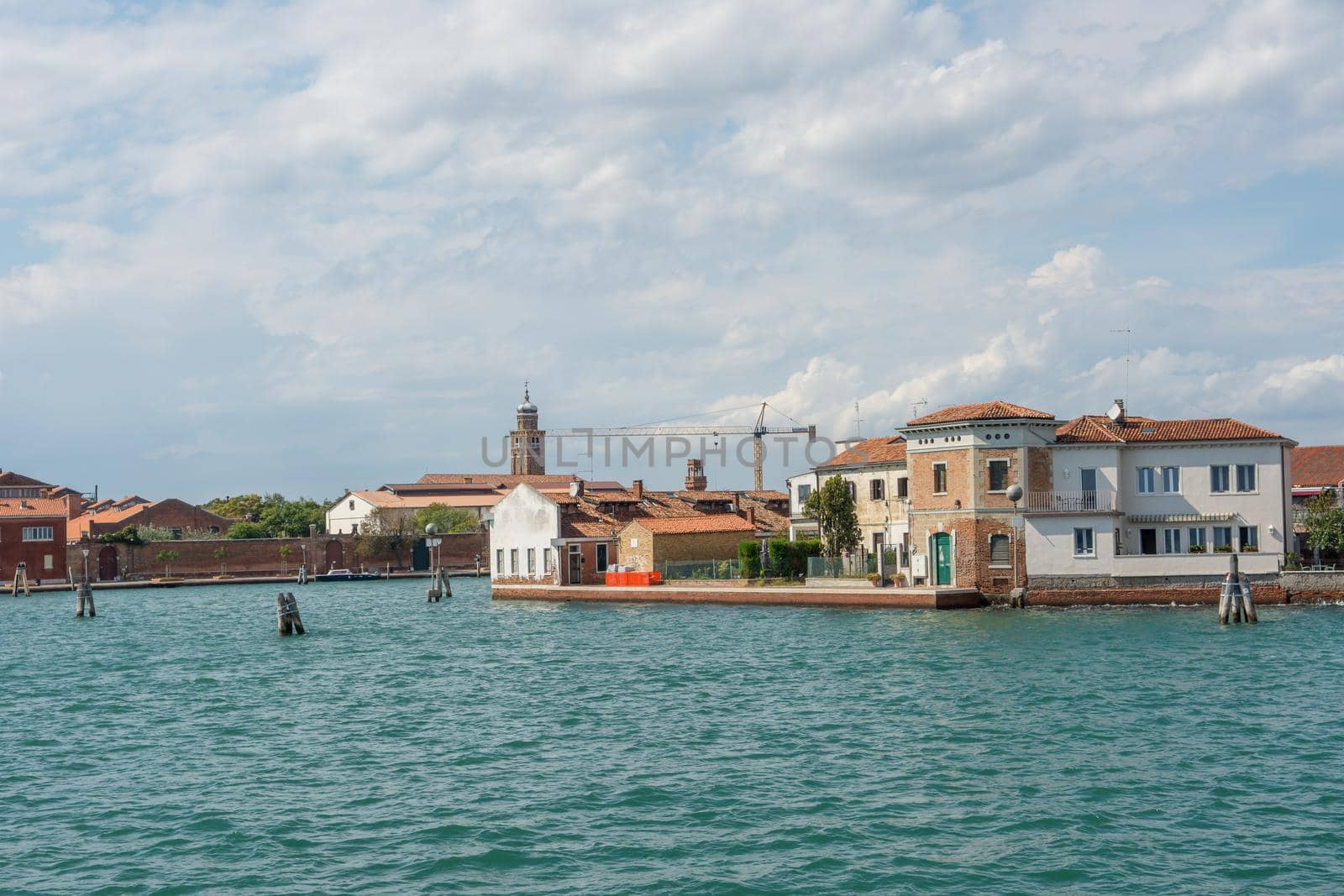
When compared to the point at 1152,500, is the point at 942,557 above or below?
below

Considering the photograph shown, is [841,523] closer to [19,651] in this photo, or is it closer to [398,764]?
[19,651]

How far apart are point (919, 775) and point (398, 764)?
8.93 metres

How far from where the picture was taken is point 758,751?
76.8 ft

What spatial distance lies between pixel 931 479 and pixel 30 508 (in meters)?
74.0

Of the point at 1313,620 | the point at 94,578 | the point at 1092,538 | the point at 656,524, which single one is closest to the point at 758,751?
the point at 1313,620

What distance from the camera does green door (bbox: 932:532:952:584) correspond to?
2039 inches

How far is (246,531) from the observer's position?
12206cm

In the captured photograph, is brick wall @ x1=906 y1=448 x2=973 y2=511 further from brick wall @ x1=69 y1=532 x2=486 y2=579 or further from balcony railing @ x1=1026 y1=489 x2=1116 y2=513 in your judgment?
brick wall @ x1=69 y1=532 x2=486 y2=579

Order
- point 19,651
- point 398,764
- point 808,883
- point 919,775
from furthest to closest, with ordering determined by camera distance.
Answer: point 19,651 < point 398,764 < point 919,775 < point 808,883

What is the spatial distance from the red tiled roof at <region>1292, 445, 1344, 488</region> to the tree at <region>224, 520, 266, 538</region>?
8617 cm

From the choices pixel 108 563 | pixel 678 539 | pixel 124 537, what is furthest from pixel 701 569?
pixel 108 563

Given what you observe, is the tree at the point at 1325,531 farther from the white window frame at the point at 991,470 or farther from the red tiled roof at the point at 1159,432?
the white window frame at the point at 991,470

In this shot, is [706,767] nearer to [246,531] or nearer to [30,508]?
[30,508]

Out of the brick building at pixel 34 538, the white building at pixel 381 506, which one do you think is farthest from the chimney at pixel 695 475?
the brick building at pixel 34 538
